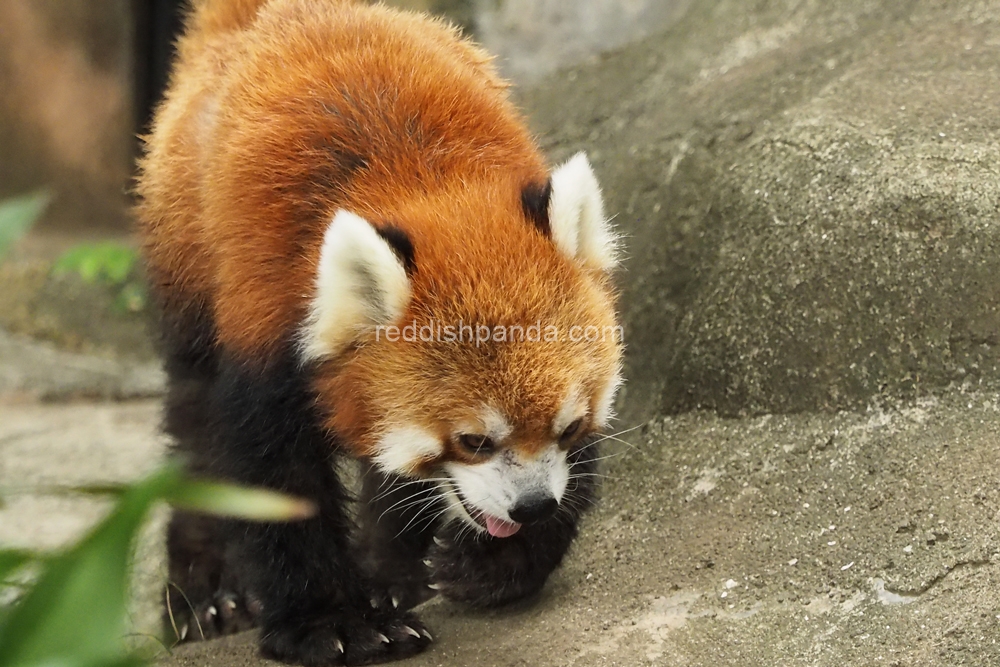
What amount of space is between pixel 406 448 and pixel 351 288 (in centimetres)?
47

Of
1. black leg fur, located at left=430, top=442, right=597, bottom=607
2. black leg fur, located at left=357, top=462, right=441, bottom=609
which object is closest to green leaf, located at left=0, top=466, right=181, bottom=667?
black leg fur, located at left=430, top=442, right=597, bottom=607

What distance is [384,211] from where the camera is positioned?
265cm

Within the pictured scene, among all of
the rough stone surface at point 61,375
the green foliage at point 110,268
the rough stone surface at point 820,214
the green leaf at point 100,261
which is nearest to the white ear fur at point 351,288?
the rough stone surface at point 820,214

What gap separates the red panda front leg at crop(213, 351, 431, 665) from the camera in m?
2.75

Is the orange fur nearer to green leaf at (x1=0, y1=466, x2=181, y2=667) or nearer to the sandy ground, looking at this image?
the sandy ground

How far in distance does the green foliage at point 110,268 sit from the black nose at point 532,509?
4.34 meters

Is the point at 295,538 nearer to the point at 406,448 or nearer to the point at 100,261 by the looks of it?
the point at 406,448

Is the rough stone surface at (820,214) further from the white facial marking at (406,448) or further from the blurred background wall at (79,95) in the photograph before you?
the blurred background wall at (79,95)

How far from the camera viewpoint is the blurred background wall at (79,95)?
7.12 meters

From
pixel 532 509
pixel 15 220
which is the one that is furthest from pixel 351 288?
pixel 15 220

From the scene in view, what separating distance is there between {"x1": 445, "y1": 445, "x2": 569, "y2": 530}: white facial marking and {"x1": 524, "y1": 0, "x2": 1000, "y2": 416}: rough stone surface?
1.18m

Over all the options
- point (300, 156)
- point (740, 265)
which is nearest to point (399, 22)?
point (300, 156)

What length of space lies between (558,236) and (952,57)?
2.13 meters

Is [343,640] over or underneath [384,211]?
underneath
